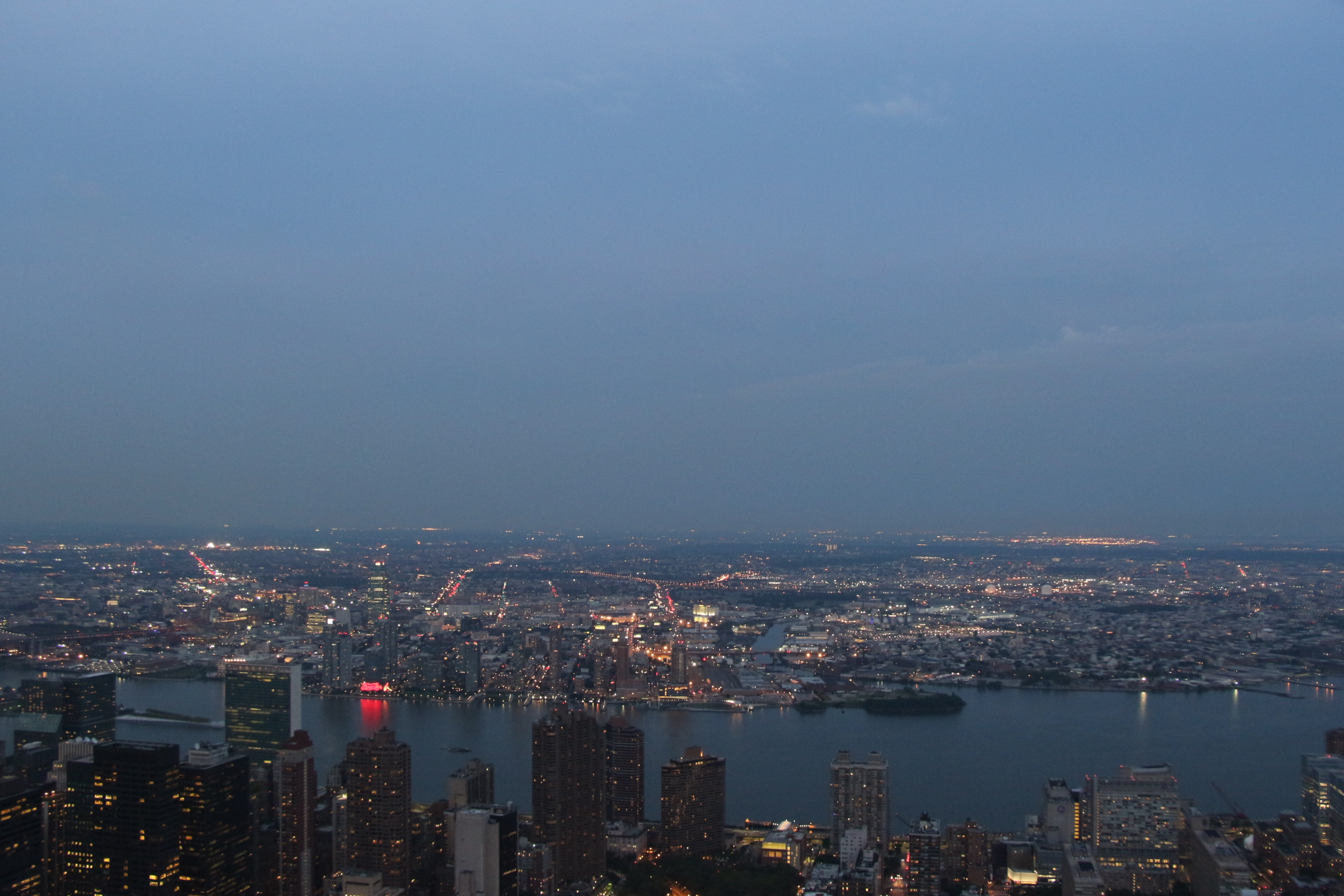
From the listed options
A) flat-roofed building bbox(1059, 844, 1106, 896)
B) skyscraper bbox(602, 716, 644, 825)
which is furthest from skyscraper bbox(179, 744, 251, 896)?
flat-roofed building bbox(1059, 844, 1106, 896)

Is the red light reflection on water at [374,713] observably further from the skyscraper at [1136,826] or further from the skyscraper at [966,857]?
the skyscraper at [1136,826]

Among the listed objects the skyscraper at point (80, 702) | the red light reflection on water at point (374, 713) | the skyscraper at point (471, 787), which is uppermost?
the skyscraper at point (80, 702)

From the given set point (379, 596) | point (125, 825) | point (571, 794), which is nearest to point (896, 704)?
point (571, 794)

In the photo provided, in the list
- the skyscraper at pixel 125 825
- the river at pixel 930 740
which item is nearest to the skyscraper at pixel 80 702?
the river at pixel 930 740

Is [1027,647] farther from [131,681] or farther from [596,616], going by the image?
[131,681]

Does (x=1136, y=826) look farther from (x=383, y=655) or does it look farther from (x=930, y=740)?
(x=383, y=655)

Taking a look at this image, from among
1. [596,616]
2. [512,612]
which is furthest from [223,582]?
[596,616]
